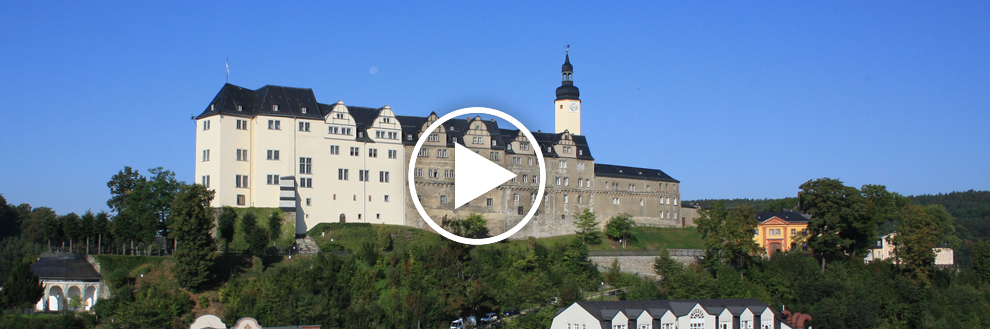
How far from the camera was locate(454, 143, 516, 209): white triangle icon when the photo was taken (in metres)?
67.6

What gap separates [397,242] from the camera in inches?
2790

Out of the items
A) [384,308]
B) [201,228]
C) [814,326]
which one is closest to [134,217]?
[201,228]

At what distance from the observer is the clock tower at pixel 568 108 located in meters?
Result: 94.2

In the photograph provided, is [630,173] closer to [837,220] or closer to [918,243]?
[837,220]

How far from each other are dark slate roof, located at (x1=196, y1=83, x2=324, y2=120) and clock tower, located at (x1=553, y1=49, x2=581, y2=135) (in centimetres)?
2733

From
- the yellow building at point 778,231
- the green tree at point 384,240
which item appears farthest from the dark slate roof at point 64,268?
the yellow building at point 778,231

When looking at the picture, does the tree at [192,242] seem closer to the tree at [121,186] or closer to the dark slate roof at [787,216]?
the tree at [121,186]

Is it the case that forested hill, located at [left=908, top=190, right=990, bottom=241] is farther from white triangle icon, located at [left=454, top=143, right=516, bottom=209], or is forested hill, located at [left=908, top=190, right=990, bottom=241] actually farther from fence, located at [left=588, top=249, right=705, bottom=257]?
white triangle icon, located at [left=454, top=143, right=516, bottom=209]

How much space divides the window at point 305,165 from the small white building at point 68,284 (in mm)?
18782

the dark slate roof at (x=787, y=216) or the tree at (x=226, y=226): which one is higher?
the dark slate roof at (x=787, y=216)

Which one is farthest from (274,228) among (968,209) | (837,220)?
(968,209)

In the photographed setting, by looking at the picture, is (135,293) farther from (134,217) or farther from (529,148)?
(529,148)

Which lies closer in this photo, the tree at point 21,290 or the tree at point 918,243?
the tree at point 21,290

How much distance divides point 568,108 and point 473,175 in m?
30.0
